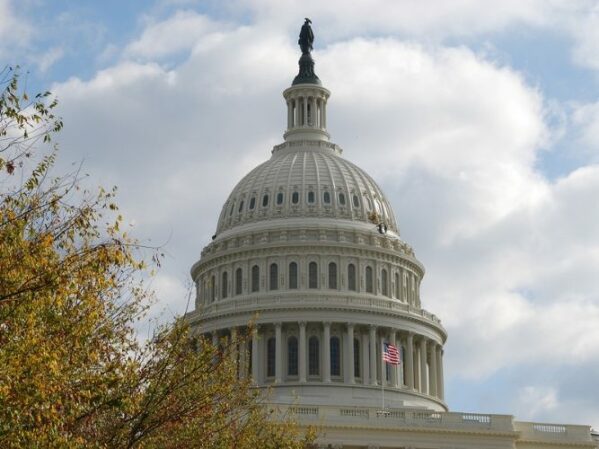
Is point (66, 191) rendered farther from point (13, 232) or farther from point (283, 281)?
point (283, 281)

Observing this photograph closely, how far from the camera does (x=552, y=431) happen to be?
113125 mm

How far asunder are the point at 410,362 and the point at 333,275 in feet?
38.2

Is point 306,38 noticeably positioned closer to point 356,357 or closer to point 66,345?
point 356,357

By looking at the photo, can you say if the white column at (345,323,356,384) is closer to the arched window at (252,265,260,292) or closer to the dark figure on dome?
the arched window at (252,265,260,292)

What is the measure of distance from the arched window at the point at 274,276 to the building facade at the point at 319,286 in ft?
0.47

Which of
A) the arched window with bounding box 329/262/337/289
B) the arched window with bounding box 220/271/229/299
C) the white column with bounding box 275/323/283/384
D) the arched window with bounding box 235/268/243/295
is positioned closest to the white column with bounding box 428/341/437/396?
the arched window with bounding box 329/262/337/289

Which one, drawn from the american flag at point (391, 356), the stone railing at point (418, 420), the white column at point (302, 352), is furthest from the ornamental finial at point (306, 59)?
the stone railing at point (418, 420)

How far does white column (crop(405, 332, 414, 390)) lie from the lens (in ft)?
416

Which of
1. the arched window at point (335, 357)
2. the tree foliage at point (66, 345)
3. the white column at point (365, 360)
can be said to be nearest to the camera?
the tree foliage at point (66, 345)

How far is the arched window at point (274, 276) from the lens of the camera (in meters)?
129

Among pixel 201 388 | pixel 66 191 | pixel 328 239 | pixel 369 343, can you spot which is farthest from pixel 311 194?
pixel 66 191

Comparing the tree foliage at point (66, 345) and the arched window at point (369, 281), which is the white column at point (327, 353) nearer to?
the arched window at point (369, 281)

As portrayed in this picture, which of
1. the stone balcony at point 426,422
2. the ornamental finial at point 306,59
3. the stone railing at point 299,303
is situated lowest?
the stone balcony at point 426,422

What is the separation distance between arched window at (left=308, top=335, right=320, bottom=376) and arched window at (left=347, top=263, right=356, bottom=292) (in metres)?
6.90
